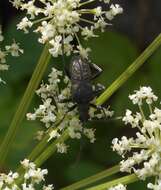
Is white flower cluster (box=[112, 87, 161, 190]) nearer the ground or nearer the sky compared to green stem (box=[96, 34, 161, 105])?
nearer the ground

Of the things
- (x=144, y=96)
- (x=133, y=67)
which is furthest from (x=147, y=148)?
(x=133, y=67)

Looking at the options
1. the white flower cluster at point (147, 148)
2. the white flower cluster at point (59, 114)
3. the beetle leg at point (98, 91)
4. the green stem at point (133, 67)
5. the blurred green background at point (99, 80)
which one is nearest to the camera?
the white flower cluster at point (147, 148)

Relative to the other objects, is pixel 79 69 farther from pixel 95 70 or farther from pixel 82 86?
pixel 95 70

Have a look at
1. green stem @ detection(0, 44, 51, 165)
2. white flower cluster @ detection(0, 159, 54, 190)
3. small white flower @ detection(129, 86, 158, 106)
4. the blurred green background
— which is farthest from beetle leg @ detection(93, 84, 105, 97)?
the blurred green background

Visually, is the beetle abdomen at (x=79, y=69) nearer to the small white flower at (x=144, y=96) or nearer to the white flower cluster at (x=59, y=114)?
the white flower cluster at (x=59, y=114)

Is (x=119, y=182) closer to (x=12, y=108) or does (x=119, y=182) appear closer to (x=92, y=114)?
(x=92, y=114)

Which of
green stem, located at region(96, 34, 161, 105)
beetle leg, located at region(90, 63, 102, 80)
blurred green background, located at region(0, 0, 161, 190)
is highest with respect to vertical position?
blurred green background, located at region(0, 0, 161, 190)

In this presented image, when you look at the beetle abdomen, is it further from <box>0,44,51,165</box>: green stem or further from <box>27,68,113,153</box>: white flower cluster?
<box>0,44,51,165</box>: green stem

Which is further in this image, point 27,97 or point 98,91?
point 98,91

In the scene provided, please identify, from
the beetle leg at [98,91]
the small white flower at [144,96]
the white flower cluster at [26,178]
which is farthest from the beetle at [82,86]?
the white flower cluster at [26,178]
